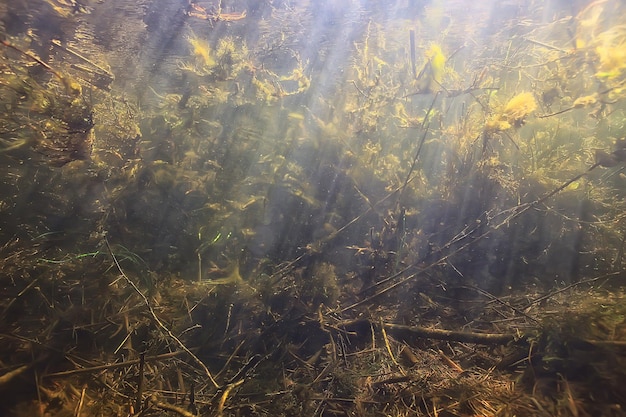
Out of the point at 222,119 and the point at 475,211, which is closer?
the point at 475,211

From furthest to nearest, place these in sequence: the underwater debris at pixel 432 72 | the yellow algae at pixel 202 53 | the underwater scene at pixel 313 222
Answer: the yellow algae at pixel 202 53 → the underwater debris at pixel 432 72 → the underwater scene at pixel 313 222

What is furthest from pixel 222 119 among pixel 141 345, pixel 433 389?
pixel 433 389

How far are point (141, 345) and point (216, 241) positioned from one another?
2.14 ft

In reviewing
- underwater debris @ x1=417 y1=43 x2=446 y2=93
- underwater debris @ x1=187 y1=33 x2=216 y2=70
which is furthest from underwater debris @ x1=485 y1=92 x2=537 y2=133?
underwater debris @ x1=187 y1=33 x2=216 y2=70

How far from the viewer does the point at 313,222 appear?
231cm

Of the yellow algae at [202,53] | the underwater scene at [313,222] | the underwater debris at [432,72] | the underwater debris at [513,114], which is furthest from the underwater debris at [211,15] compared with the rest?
the underwater debris at [513,114]

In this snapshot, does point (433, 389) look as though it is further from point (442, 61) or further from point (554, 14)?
point (554, 14)

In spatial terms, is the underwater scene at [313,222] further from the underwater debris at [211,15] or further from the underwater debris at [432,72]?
the underwater debris at [211,15]

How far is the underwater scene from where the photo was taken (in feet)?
5.77

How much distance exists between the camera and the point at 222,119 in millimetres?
2494

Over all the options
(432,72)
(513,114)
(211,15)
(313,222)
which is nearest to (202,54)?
(211,15)

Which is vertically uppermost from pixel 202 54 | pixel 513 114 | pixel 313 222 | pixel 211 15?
pixel 513 114

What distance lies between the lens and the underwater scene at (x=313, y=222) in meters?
1.76

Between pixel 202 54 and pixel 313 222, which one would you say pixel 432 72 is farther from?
pixel 202 54
